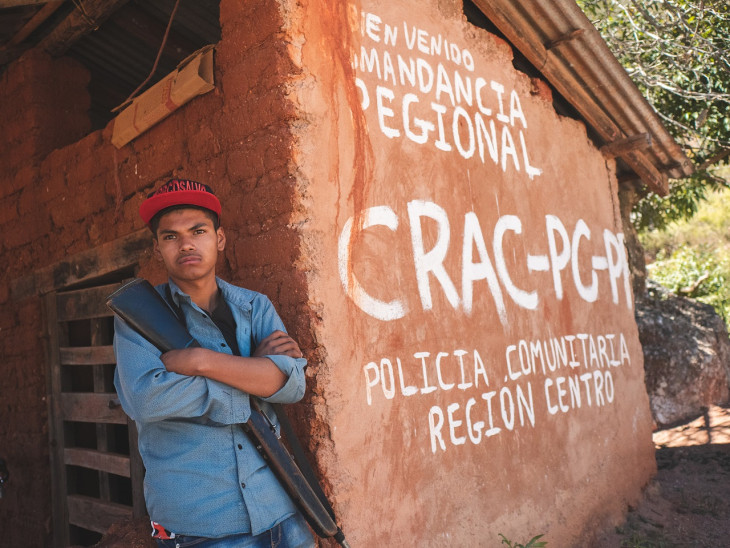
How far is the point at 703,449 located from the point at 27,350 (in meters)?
6.25

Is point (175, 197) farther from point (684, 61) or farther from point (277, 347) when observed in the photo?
point (684, 61)

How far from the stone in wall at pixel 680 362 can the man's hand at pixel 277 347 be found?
6952mm

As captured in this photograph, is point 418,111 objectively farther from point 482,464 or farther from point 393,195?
point 482,464

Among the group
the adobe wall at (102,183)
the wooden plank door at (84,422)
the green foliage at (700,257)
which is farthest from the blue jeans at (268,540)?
the green foliage at (700,257)

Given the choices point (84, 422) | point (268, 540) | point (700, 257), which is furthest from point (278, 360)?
point (700, 257)

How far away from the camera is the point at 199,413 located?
1918 millimetres

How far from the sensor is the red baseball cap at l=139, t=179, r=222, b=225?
85.7 inches

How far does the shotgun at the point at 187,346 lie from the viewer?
1.94 m

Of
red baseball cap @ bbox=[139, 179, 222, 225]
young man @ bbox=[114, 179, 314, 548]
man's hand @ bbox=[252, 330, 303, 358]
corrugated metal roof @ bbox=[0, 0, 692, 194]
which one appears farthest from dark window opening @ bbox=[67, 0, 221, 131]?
man's hand @ bbox=[252, 330, 303, 358]

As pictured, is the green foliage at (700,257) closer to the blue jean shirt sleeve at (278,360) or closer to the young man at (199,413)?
the blue jean shirt sleeve at (278,360)

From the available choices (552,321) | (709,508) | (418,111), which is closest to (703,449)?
(709,508)

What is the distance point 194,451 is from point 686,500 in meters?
4.73

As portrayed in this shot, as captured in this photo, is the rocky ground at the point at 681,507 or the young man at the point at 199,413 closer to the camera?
the young man at the point at 199,413

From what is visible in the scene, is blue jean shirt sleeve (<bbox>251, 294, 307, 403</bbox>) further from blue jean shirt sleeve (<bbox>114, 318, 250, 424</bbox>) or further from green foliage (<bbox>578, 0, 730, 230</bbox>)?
green foliage (<bbox>578, 0, 730, 230</bbox>)
